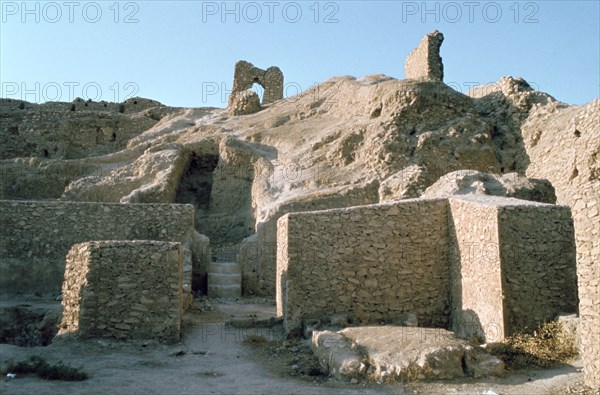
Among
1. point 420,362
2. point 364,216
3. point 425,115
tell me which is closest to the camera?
point 420,362

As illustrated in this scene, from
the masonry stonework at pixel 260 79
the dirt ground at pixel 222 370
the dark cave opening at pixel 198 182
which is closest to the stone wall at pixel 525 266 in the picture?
the dirt ground at pixel 222 370

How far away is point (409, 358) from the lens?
24.7ft

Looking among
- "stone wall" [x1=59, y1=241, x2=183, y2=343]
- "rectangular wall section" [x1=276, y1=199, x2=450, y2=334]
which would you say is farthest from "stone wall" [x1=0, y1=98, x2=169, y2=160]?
"rectangular wall section" [x1=276, y1=199, x2=450, y2=334]

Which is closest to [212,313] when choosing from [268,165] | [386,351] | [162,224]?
[162,224]

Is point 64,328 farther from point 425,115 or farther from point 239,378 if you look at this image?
point 425,115

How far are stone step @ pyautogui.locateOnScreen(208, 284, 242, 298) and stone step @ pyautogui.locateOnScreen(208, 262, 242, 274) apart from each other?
72cm

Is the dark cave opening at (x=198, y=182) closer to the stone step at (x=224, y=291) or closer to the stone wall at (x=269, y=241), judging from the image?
the stone wall at (x=269, y=241)

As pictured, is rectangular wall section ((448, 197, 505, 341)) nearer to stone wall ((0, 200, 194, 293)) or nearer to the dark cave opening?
stone wall ((0, 200, 194, 293))

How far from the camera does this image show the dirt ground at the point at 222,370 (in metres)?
7.01

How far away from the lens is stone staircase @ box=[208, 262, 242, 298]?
614 inches

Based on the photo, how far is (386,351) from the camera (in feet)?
25.8

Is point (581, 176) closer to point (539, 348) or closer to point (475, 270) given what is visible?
point (475, 270)

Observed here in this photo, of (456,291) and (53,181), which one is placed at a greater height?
(53,181)

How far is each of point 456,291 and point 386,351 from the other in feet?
9.98
